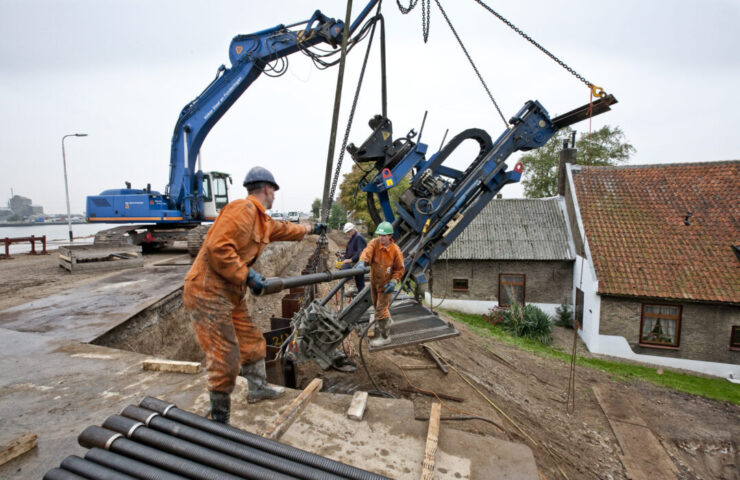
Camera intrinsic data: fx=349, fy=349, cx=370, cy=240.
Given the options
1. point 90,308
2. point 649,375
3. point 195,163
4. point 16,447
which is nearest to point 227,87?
point 195,163

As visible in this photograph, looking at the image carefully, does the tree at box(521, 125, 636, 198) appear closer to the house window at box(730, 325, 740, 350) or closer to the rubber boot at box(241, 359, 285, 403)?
the house window at box(730, 325, 740, 350)

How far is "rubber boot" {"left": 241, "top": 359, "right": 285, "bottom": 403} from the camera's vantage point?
2971mm

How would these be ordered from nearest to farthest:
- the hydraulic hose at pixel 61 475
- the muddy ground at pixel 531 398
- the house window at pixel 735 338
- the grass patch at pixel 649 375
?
the hydraulic hose at pixel 61 475 < the muddy ground at pixel 531 398 < the grass patch at pixel 649 375 < the house window at pixel 735 338

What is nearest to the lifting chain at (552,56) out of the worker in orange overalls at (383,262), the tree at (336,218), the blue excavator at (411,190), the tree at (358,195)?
the blue excavator at (411,190)

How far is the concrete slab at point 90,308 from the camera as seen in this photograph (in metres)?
4.73

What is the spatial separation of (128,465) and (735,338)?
16397 mm

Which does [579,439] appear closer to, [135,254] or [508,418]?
[508,418]

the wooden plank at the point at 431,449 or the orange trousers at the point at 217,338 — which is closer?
the wooden plank at the point at 431,449

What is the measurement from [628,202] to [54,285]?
62.8 feet

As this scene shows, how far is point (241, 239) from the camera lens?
256 cm

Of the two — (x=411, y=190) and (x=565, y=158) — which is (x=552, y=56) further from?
(x=565, y=158)

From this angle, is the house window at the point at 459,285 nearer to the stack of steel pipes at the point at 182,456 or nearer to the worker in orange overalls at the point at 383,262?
the worker in orange overalls at the point at 383,262

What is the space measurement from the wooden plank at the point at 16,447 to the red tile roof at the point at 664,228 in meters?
14.2

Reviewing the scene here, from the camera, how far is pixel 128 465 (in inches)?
69.0
